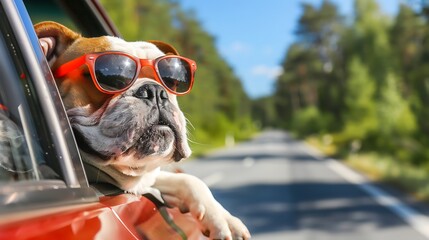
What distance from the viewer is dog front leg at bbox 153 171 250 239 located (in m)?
2.10

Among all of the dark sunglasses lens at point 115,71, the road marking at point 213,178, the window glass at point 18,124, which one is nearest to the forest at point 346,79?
the dark sunglasses lens at point 115,71

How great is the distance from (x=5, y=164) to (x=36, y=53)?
0.84 ft

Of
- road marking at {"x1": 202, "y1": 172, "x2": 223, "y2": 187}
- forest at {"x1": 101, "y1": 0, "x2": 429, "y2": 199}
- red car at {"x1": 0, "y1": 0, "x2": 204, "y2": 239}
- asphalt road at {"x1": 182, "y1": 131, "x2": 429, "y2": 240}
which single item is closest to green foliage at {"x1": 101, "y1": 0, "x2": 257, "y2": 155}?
forest at {"x1": 101, "y1": 0, "x2": 429, "y2": 199}

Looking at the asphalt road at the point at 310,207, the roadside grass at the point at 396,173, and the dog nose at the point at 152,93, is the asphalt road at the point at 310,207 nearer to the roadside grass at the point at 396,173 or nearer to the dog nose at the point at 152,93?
the roadside grass at the point at 396,173

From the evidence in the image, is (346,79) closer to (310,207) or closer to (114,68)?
(310,207)

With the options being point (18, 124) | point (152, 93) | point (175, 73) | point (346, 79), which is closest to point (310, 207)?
point (175, 73)

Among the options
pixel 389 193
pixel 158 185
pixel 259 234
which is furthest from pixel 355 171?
pixel 158 185

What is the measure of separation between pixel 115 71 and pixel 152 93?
12 centimetres

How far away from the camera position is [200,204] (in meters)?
2.17

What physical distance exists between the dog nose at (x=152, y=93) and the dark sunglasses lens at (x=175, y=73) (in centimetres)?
5

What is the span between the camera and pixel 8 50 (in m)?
1.57

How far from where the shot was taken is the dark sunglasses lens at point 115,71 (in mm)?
1844

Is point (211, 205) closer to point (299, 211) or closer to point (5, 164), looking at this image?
point (5, 164)

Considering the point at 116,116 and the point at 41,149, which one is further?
the point at 116,116
